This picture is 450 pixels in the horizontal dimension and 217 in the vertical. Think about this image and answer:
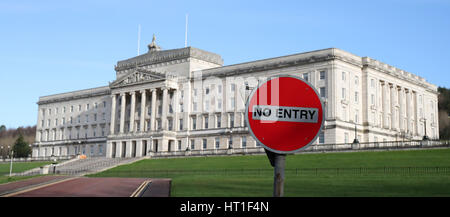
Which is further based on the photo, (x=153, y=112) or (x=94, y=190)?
(x=153, y=112)

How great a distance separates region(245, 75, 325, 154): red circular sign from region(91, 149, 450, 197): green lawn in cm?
2957

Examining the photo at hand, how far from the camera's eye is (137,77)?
4626 inches

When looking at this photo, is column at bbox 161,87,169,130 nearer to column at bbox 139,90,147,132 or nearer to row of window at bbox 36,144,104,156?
column at bbox 139,90,147,132

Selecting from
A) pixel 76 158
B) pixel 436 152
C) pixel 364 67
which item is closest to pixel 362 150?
pixel 436 152

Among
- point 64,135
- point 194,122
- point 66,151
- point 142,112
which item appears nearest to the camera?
point 194,122

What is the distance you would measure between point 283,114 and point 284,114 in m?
0.01

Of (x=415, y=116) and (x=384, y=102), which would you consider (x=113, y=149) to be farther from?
(x=415, y=116)

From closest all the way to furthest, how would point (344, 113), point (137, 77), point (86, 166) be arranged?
point (344, 113) < point (86, 166) < point (137, 77)

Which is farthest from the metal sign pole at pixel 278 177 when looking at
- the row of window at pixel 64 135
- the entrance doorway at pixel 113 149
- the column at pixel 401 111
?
the row of window at pixel 64 135

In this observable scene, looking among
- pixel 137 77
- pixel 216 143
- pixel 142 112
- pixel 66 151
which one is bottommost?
Answer: pixel 66 151

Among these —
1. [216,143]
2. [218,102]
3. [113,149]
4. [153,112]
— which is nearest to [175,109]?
[153,112]

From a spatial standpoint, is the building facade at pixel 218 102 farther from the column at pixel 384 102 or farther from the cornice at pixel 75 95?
the cornice at pixel 75 95
